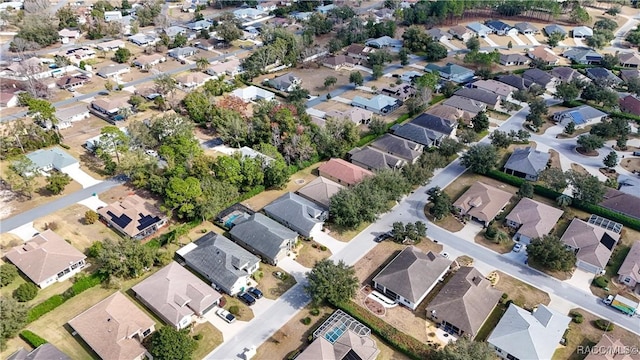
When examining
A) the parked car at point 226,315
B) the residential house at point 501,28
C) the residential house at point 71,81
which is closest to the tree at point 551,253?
the parked car at point 226,315

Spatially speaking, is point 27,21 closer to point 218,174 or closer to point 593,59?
point 218,174

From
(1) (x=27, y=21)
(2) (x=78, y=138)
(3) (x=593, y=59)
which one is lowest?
(3) (x=593, y=59)

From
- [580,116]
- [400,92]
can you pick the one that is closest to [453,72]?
[400,92]

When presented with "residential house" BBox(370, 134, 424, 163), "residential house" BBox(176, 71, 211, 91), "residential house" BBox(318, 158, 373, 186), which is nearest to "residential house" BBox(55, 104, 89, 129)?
"residential house" BBox(176, 71, 211, 91)

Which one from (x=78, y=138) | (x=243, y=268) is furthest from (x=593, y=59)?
(x=78, y=138)

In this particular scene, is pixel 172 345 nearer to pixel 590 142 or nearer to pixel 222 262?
pixel 222 262

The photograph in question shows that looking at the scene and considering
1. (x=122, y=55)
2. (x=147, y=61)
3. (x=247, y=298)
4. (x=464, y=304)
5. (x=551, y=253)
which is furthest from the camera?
(x=122, y=55)

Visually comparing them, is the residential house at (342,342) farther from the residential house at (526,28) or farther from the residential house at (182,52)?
the residential house at (526,28)
